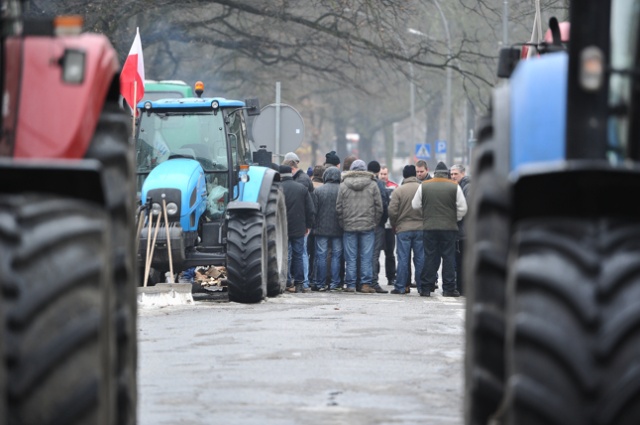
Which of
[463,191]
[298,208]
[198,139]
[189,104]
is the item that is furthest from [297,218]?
[189,104]

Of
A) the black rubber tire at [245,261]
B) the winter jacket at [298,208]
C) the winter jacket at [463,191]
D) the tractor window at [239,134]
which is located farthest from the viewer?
the winter jacket at [463,191]

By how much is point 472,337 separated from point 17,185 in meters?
1.86

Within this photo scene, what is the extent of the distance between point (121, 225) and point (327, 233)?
709 inches

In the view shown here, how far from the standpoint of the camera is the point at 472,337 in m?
6.34

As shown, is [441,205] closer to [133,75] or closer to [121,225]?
[133,75]

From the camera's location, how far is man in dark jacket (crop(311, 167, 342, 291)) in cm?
2445

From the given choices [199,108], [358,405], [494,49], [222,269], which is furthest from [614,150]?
[494,49]

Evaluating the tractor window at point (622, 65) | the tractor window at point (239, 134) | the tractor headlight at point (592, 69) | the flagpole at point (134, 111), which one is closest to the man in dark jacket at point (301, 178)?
the tractor window at point (239, 134)

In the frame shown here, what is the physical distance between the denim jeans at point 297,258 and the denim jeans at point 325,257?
433mm

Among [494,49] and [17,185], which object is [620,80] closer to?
[17,185]

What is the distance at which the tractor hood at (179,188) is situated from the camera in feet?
63.9

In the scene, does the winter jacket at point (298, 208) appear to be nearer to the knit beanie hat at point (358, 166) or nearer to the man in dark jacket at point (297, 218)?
the man in dark jacket at point (297, 218)

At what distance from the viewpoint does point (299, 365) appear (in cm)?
1197

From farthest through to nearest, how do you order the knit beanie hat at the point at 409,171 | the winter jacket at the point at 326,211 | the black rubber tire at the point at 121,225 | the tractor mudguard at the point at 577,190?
1. the knit beanie hat at the point at 409,171
2. the winter jacket at the point at 326,211
3. the black rubber tire at the point at 121,225
4. the tractor mudguard at the point at 577,190
